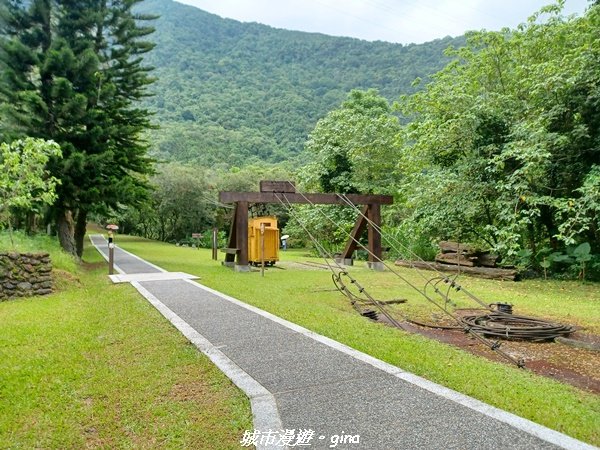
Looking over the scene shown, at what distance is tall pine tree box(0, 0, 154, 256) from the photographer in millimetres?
11562

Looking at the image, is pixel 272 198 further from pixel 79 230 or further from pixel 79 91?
pixel 79 230

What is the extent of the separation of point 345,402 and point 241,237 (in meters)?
9.48

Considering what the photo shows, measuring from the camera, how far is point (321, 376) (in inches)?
135

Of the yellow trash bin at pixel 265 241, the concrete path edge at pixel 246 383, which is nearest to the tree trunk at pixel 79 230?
the yellow trash bin at pixel 265 241

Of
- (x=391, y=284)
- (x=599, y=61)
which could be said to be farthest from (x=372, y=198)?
(x=599, y=61)

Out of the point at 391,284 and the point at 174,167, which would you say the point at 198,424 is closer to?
the point at 391,284

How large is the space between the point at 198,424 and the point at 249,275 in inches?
331

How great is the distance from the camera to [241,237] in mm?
12172

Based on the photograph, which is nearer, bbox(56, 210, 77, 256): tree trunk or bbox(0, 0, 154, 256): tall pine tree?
bbox(0, 0, 154, 256): tall pine tree

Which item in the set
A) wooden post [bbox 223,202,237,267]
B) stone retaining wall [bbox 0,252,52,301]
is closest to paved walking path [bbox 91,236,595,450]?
stone retaining wall [bbox 0,252,52,301]

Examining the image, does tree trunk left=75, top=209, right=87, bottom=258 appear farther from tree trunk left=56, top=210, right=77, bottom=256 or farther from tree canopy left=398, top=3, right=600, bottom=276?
tree canopy left=398, top=3, right=600, bottom=276

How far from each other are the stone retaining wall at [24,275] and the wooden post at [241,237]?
15.7ft

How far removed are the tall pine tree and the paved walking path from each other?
900 cm

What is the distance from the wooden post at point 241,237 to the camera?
12.0 meters
